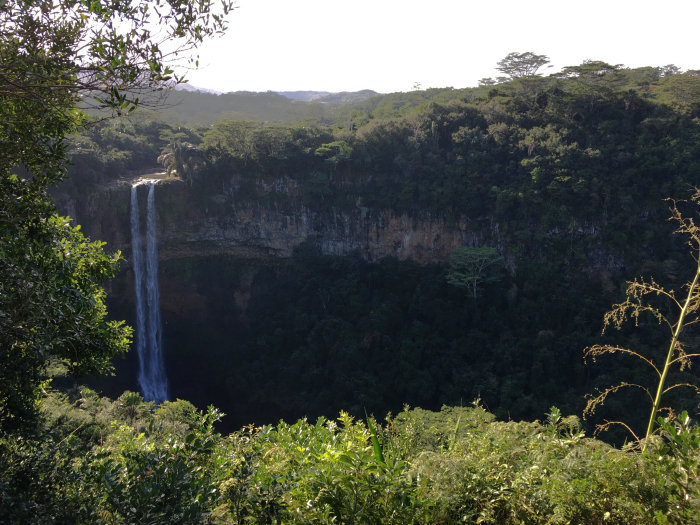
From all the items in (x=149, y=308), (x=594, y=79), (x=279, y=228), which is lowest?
(x=149, y=308)

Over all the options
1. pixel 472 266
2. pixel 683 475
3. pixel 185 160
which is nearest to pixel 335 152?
pixel 185 160

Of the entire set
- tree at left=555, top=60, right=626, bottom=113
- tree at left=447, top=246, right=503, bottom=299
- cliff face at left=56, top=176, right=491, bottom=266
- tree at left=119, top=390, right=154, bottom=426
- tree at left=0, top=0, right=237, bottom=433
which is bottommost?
tree at left=119, top=390, right=154, bottom=426

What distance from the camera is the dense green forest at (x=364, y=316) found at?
280 cm

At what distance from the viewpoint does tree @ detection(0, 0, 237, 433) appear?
3424 mm

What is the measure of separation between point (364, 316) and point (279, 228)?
25.7 feet

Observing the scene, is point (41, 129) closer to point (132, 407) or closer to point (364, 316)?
point (132, 407)

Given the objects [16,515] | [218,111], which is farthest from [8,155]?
[218,111]

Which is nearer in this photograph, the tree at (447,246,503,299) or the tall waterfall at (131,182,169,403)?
the tree at (447,246,503,299)

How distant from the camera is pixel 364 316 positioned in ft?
69.8

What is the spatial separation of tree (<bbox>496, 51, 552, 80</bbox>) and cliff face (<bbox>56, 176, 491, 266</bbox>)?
13836mm

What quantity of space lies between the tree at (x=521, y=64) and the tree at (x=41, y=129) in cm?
2937

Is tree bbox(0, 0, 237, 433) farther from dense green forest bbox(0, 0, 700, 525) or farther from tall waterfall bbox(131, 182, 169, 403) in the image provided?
tall waterfall bbox(131, 182, 169, 403)

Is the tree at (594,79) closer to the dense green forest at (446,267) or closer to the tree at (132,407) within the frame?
the dense green forest at (446,267)

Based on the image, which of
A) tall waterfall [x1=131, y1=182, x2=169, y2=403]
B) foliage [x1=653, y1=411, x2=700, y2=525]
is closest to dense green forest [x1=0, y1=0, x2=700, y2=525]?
foliage [x1=653, y1=411, x2=700, y2=525]
